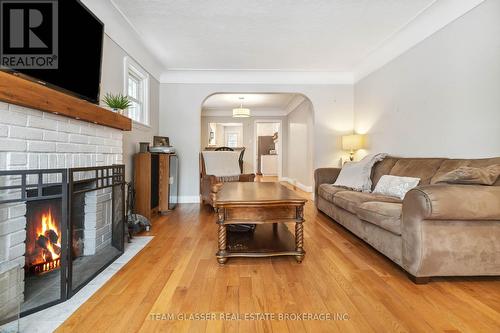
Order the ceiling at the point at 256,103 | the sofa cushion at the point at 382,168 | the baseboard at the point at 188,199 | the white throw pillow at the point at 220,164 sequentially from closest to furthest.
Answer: the sofa cushion at the point at 382,168, the white throw pillow at the point at 220,164, the baseboard at the point at 188,199, the ceiling at the point at 256,103

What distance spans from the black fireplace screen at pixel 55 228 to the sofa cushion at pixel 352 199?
2.23 meters

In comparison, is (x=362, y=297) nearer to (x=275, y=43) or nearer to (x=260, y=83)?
(x=275, y=43)

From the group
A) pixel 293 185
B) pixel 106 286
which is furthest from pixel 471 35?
pixel 293 185

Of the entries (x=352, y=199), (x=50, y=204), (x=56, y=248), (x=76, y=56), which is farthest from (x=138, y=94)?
(x=352, y=199)

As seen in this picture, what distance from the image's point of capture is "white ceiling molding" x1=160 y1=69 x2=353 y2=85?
15.8 ft

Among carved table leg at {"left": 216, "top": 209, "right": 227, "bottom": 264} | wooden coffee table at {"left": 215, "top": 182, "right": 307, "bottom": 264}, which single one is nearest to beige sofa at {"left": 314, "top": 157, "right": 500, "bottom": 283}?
wooden coffee table at {"left": 215, "top": 182, "right": 307, "bottom": 264}

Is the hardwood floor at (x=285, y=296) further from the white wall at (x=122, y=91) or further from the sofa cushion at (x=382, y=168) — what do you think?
the white wall at (x=122, y=91)

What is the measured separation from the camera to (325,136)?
4.94 meters

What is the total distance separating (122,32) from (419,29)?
355 cm

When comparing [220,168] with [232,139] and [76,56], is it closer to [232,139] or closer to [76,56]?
[76,56]

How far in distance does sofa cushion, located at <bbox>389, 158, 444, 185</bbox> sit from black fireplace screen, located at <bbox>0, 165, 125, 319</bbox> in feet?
9.49

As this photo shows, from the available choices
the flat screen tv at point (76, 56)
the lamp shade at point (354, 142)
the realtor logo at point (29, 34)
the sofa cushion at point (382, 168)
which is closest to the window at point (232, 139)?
the lamp shade at point (354, 142)

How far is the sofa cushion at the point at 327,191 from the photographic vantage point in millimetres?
3270

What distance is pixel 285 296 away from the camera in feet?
5.22
